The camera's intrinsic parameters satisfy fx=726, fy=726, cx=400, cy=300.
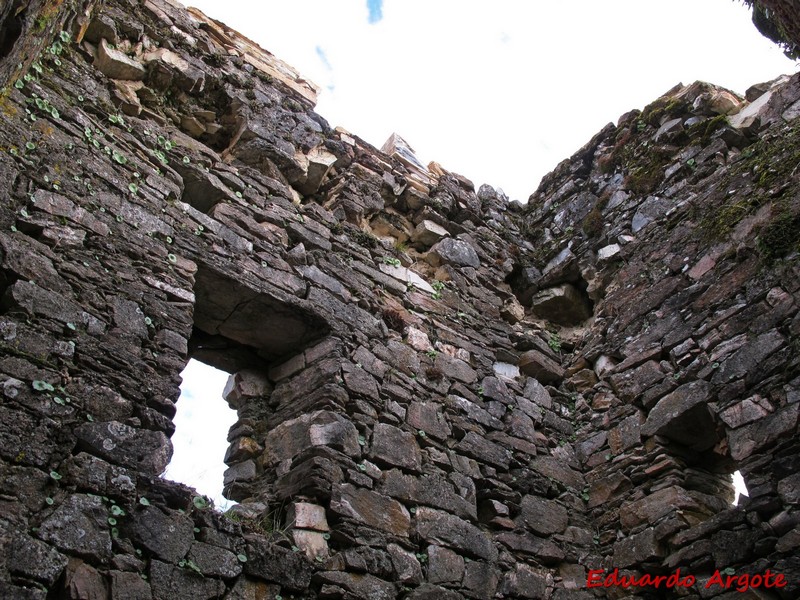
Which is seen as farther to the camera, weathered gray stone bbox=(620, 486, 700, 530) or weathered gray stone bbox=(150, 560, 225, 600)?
weathered gray stone bbox=(620, 486, 700, 530)

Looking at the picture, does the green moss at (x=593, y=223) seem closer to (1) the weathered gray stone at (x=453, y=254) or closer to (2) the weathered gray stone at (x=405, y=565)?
(1) the weathered gray stone at (x=453, y=254)

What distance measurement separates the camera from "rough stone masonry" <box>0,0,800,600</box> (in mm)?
3627

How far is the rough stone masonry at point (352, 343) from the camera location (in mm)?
3627

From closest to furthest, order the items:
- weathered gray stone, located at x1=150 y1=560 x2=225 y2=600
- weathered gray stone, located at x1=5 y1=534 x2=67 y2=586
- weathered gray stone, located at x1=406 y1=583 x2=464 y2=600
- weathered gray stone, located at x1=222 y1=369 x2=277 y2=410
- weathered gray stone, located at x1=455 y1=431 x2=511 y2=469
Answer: weathered gray stone, located at x1=5 y1=534 x2=67 y2=586 → weathered gray stone, located at x1=150 y1=560 x2=225 y2=600 → weathered gray stone, located at x1=406 y1=583 x2=464 y2=600 → weathered gray stone, located at x1=222 y1=369 x2=277 y2=410 → weathered gray stone, located at x1=455 y1=431 x2=511 y2=469

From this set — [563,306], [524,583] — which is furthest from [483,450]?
[563,306]

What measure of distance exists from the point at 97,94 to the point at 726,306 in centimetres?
511

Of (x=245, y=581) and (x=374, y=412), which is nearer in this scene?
(x=245, y=581)

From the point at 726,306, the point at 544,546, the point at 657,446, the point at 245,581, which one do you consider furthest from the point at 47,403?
the point at 726,306

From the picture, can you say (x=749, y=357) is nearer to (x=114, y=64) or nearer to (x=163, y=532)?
(x=163, y=532)

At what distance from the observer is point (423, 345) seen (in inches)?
243

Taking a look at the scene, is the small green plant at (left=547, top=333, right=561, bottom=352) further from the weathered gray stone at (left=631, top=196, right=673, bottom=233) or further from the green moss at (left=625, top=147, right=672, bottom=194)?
the green moss at (left=625, top=147, right=672, bottom=194)

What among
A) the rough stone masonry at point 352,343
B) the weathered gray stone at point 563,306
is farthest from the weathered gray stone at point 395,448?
the weathered gray stone at point 563,306

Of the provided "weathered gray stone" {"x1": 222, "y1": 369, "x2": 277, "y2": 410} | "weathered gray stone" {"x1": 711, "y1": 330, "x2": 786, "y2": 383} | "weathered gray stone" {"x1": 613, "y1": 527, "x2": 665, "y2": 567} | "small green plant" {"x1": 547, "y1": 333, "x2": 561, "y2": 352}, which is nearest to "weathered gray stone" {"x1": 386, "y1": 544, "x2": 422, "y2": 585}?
"weathered gray stone" {"x1": 222, "y1": 369, "x2": 277, "y2": 410}

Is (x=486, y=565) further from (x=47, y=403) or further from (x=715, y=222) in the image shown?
(x=715, y=222)
